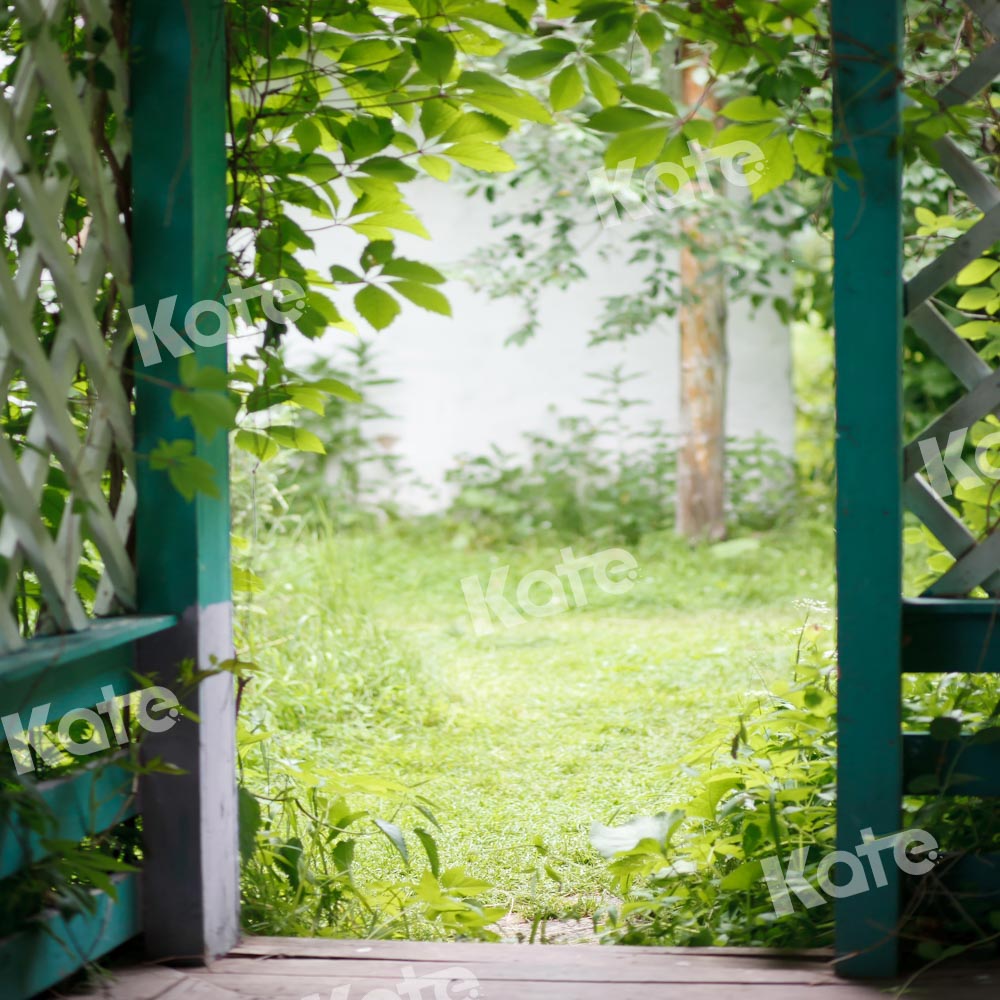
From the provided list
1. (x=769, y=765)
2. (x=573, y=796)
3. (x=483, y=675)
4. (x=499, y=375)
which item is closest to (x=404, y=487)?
(x=499, y=375)

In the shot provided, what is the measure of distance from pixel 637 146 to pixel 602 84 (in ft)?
0.59

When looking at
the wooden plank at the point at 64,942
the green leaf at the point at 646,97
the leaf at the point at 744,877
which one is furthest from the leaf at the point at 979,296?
the wooden plank at the point at 64,942

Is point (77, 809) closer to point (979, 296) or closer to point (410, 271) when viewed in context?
point (410, 271)

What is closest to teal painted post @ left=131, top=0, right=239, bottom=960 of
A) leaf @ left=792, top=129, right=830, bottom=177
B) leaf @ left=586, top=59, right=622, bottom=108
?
leaf @ left=586, top=59, right=622, bottom=108

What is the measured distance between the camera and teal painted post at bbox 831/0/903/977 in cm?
175

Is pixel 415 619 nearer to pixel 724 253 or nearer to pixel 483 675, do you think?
pixel 483 675

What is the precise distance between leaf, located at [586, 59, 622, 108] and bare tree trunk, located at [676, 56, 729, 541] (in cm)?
578

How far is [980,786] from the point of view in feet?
6.12

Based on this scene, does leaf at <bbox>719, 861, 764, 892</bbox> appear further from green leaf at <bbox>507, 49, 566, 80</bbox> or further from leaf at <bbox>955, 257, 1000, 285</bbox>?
green leaf at <bbox>507, 49, 566, 80</bbox>

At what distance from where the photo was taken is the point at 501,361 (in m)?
8.98

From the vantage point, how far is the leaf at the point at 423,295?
212 cm

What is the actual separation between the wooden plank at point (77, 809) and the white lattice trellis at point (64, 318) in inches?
10.4

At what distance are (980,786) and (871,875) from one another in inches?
9.6

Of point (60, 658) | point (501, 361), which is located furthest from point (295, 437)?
point (501, 361)
